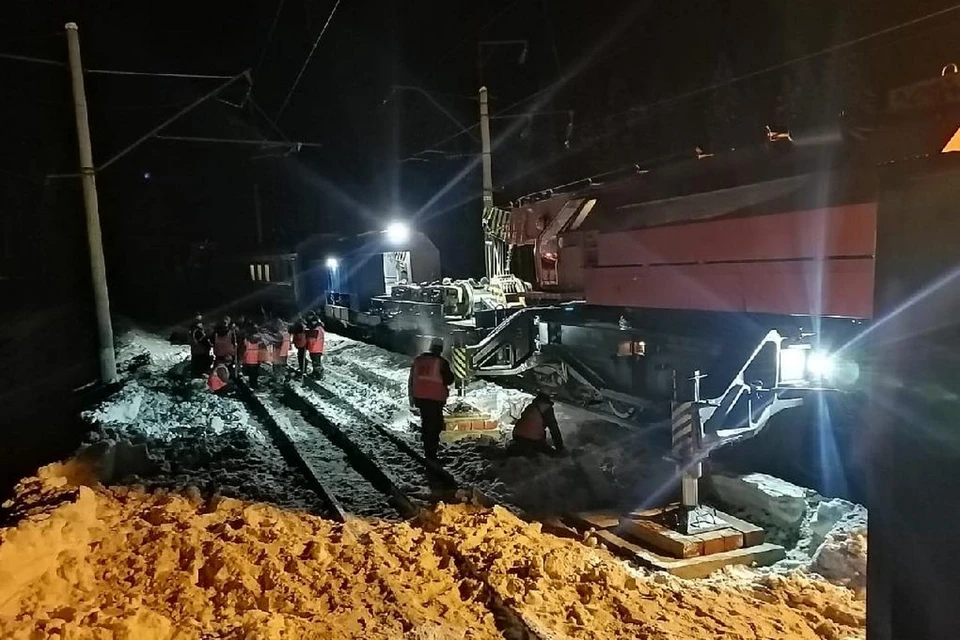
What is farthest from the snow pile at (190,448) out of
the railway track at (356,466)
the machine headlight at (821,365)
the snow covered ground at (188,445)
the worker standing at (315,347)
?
the machine headlight at (821,365)

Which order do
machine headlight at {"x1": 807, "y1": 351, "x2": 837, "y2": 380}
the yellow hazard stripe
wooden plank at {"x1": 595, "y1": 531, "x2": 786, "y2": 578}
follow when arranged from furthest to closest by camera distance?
the yellow hazard stripe < machine headlight at {"x1": 807, "y1": 351, "x2": 837, "y2": 380} < wooden plank at {"x1": 595, "y1": 531, "x2": 786, "y2": 578}

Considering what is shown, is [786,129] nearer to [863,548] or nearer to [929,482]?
[863,548]

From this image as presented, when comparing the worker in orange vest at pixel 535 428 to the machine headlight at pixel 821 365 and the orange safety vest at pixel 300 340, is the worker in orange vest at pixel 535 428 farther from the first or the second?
the orange safety vest at pixel 300 340

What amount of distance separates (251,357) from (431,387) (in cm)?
737

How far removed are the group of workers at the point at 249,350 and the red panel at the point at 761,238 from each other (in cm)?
897

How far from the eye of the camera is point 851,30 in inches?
672

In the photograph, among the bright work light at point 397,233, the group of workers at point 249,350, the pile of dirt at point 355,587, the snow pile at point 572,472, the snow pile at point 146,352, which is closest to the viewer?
the pile of dirt at point 355,587

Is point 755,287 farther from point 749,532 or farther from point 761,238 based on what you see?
point 749,532

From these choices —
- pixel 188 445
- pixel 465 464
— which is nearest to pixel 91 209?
pixel 188 445

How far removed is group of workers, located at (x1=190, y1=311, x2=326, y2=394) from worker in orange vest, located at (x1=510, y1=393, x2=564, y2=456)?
25.0 ft

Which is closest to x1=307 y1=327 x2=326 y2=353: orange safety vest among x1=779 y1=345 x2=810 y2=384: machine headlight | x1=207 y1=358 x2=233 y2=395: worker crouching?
x1=207 y1=358 x2=233 y2=395: worker crouching

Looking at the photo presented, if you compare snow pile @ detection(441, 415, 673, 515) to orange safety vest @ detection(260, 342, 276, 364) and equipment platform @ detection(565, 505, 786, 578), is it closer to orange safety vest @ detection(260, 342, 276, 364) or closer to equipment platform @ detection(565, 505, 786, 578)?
equipment platform @ detection(565, 505, 786, 578)

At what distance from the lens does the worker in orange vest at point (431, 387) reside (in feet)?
27.9

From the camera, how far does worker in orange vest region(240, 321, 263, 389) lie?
14.5 m
